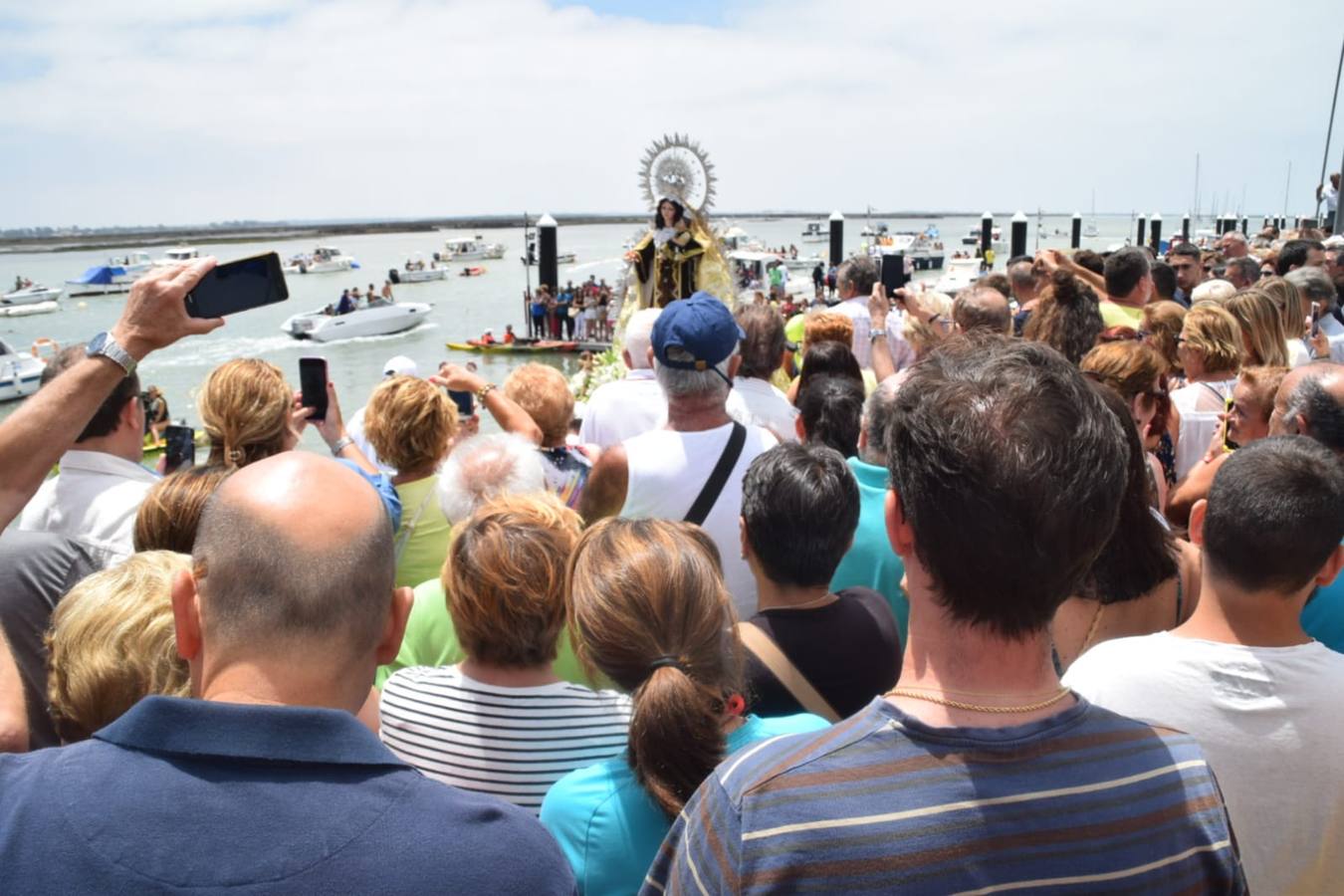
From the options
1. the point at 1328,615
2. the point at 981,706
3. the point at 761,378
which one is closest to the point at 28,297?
the point at 761,378

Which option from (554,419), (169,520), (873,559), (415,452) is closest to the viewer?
(169,520)

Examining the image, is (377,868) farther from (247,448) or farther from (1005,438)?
(247,448)

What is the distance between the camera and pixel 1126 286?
6.07 meters

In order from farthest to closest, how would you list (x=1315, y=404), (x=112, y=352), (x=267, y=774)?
(x=1315, y=404) < (x=112, y=352) < (x=267, y=774)

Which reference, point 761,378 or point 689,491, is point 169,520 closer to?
point 689,491

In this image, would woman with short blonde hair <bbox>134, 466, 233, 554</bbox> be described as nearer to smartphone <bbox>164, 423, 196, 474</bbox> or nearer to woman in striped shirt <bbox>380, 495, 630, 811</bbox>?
woman in striped shirt <bbox>380, 495, 630, 811</bbox>

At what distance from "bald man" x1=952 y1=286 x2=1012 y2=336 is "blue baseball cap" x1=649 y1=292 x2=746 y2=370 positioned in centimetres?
176

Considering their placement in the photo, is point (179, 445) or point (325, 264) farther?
point (325, 264)

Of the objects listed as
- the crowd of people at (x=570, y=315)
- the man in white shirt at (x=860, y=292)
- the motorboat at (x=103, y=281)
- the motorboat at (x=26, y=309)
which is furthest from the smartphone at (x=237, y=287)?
the motorboat at (x=103, y=281)

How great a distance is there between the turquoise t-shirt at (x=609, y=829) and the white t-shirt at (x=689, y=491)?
154 cm

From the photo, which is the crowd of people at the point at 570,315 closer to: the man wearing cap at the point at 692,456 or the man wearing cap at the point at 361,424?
the man wearing cap at the point at 361,424

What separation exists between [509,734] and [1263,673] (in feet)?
5.06

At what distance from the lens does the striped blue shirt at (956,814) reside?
1.17 metres

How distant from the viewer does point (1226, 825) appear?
4.29ft
